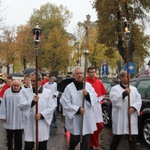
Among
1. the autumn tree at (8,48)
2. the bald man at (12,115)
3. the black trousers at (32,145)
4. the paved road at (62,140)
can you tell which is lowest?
the paved road at (62,140)

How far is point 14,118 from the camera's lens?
21.1 feet

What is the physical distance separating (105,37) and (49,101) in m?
22.9

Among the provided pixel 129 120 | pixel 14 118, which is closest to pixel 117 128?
pixel 129 120

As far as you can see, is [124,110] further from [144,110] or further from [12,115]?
[12,115]

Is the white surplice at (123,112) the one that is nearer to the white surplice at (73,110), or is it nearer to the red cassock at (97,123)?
the white surplice at (73,110)

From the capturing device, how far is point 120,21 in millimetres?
27062

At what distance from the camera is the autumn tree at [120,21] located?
26.8 metres

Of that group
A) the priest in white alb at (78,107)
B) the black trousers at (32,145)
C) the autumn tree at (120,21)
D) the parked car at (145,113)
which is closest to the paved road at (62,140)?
the parked car at (145,113)

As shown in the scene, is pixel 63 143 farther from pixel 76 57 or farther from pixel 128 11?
pixel 76 57

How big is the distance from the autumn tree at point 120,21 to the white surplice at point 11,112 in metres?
20.8

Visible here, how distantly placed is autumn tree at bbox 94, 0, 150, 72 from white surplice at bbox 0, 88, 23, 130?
20793 millimetres

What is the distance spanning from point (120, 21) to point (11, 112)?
71.8ft

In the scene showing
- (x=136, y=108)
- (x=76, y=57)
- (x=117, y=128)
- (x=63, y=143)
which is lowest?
(x=63, y=143)

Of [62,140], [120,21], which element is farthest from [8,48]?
[62,140]
